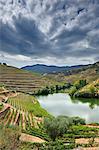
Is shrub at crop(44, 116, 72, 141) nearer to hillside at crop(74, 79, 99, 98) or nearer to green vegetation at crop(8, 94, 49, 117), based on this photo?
green vegetation at crop(8, 94, 49, 117)

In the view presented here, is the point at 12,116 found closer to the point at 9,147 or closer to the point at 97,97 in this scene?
the point at 9,147

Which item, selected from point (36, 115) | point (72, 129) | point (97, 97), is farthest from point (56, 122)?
point (97, 97)

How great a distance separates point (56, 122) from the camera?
136 feet

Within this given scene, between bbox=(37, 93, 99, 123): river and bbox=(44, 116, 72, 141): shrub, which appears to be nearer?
bbox=(44, 116, 72, 141): shrub

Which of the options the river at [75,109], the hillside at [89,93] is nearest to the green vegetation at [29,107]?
the river at [75,109]

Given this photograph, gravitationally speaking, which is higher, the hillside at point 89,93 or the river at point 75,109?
the hillside at point 89,93

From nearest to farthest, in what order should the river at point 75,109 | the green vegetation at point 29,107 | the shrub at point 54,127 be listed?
the shrub at point 54,127
the green vegetation at point 29,107
the river at point 75,109

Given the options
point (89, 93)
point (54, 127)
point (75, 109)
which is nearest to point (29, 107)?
point (75, 109)

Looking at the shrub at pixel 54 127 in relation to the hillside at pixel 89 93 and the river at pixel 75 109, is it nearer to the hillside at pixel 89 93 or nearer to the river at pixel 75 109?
the river at pixel 75 109

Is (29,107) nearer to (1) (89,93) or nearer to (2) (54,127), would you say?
(2) (54,127)

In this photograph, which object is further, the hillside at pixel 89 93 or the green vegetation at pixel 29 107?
the hillside at pixel 89 93

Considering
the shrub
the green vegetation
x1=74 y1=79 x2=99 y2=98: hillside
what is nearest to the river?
the green vegetation

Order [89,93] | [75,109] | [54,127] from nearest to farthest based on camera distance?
1. [54,127]
2. [75,109]
3. [89,93]

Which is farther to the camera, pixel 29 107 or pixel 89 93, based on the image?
pixel 89 93
